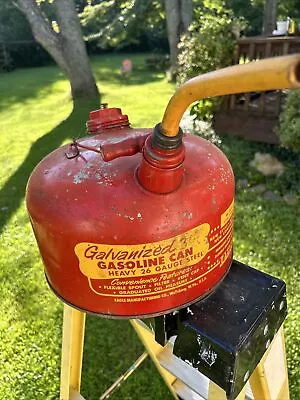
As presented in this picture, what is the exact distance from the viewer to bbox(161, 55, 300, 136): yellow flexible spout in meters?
0.66

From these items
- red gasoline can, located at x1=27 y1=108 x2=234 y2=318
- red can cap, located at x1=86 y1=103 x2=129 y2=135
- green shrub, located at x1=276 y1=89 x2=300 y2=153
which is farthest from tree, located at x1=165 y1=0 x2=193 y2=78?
red gasoline can, located at x1=27 y1=108 x2=234 y2=318

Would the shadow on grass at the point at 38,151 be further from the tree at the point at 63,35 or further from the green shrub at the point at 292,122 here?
the green shrub at the point at 292,122

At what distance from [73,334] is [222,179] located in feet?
2.66

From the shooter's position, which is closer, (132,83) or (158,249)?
(158,249)

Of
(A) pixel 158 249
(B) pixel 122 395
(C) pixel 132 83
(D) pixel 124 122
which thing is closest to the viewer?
(A) pixel 158 249

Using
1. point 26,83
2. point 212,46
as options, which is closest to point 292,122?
point 212,46

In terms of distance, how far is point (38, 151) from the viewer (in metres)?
5.99

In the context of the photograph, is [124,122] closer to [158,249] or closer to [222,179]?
[222,179]

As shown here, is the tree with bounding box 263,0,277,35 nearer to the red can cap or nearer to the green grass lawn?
the green grass lawn

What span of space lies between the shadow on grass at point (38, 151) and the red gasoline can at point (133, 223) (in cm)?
305

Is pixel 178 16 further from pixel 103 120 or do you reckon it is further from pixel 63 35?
pixel 103 120

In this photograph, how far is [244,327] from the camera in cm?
121

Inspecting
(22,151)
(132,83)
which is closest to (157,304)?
(22,151)

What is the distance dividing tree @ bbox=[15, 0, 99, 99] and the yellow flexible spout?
25.1 feet
